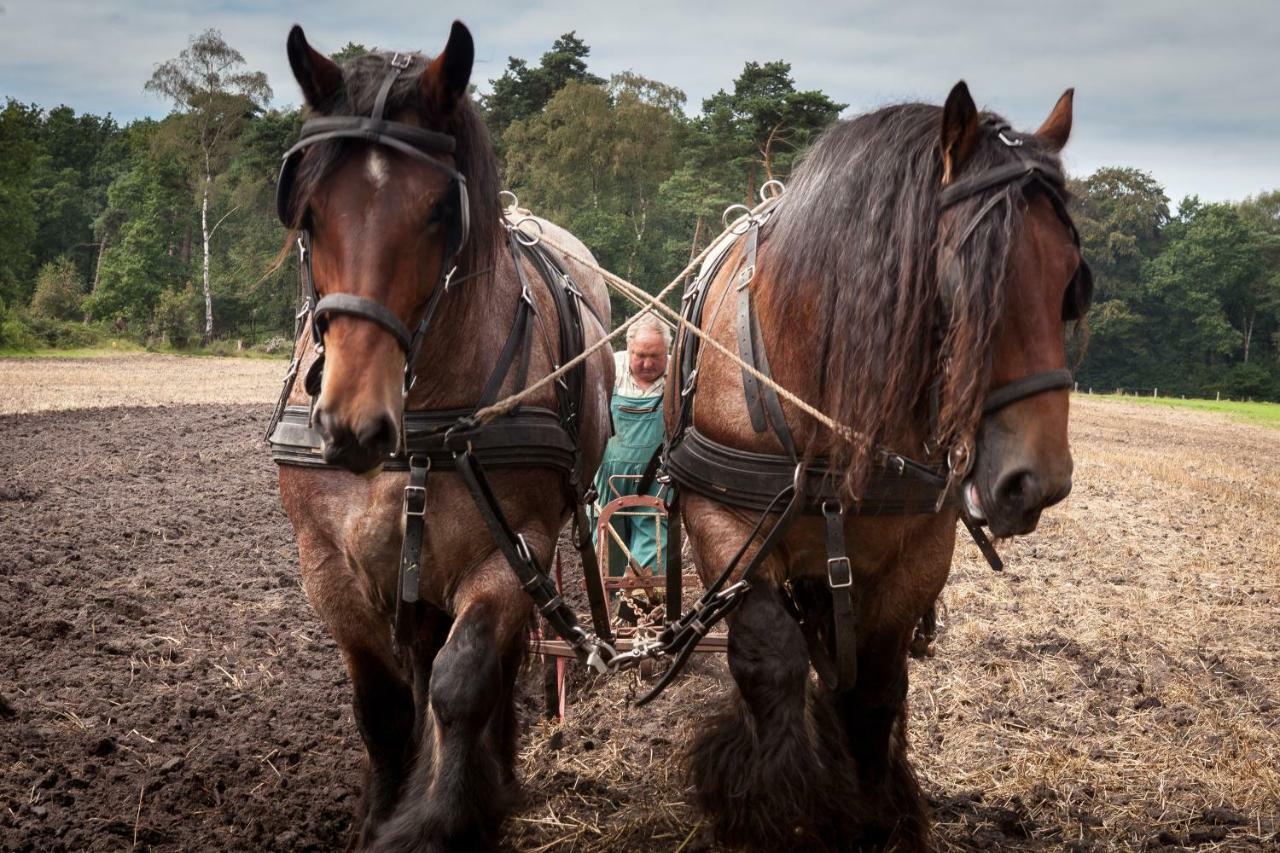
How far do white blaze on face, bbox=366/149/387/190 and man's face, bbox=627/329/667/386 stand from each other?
3042 mm

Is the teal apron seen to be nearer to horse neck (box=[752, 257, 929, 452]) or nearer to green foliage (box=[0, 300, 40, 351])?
horse neck (box=[752, 257, 929, 452])

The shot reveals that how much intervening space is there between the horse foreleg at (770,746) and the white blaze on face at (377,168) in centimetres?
132

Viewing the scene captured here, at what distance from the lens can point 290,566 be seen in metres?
6.53

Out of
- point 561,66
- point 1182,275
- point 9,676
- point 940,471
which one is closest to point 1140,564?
point 940,471

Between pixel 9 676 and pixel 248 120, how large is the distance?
34469 millimetres

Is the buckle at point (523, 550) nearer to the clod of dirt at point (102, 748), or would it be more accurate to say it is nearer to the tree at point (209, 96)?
the clod of dirt at point (102, 748)

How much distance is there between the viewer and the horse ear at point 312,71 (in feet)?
7.01

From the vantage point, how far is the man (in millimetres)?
5145

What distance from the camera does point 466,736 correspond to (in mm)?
2375

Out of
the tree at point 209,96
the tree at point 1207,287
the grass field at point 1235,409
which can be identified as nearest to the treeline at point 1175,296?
the tree at point 1207,287

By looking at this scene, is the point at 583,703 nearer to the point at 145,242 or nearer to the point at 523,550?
the point at 523,550

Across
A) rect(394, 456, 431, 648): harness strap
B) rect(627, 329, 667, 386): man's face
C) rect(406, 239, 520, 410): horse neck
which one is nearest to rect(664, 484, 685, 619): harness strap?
rect(406, 239, 520, 410): horse neck

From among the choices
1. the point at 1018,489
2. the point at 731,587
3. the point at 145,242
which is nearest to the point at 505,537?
the point at 731,587

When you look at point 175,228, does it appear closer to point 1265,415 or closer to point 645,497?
point 1265,415
